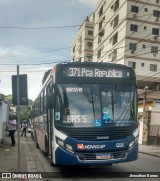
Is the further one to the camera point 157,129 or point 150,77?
point 150,77

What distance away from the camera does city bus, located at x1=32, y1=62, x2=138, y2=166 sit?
1081cm

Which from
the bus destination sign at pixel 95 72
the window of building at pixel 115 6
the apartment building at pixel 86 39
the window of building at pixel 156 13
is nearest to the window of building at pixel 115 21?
the window of building at pixel 115 6

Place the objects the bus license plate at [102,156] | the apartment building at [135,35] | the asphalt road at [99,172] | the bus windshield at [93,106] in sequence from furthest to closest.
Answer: the apartment building at [135,35], the asphalt road at [99,172], the bus windshield at [93,106], the bus license plate at [102,156]

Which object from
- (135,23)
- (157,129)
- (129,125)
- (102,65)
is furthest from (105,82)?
(135,23)

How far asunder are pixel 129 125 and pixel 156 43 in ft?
160

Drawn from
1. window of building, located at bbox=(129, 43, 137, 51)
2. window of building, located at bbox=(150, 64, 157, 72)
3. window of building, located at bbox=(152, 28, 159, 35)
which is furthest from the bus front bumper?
window of building, located at bbox=(152, 28, 159, 35)

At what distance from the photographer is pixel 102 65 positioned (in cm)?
1185

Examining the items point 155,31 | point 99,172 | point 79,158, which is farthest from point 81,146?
point 155,31

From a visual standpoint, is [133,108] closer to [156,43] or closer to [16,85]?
[16,85]

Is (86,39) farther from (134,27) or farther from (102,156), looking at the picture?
(102,156)

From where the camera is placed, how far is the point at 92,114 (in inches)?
434

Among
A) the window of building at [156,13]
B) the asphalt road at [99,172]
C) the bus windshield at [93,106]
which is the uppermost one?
the window of building at [156,13]

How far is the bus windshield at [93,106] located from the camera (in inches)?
432

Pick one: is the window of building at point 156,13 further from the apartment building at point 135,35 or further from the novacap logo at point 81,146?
the novacap logo at point 81,146
